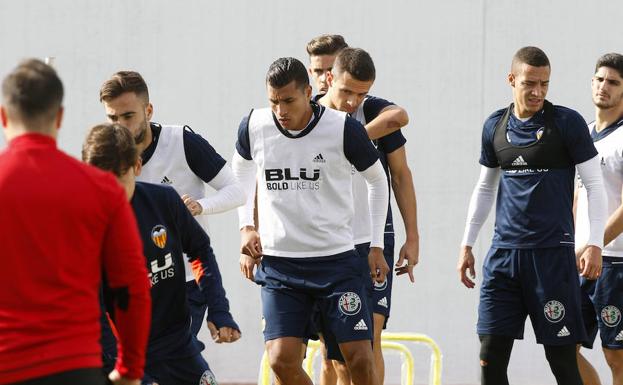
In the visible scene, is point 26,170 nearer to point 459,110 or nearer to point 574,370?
point 574,370

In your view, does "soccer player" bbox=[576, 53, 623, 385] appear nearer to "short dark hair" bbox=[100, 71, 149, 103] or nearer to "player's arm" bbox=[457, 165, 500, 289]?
"player's arm" bbox=[457, 165, 500, 289]

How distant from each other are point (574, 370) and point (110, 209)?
3825mm

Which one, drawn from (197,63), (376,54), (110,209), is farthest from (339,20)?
(110,209)

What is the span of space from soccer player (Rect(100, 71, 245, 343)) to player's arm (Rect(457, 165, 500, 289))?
1.58 metres

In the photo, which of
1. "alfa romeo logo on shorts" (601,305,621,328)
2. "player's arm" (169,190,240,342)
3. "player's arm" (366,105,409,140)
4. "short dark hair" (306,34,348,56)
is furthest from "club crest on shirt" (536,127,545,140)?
"player's arm" (169,190,240,342)

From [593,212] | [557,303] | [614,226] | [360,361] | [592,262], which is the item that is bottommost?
[360,361]

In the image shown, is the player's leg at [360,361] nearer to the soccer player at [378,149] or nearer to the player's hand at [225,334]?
the soccer player at [378,149]

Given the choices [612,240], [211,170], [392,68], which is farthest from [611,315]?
[392,68]

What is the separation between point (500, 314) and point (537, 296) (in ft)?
0.75

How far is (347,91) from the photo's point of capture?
6676 millimetres

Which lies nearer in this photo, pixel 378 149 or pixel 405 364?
pixel 378 149

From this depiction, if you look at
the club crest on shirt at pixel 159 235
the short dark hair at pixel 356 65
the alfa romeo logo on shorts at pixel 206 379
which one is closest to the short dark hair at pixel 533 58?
the short dark hair at pixel 356 65

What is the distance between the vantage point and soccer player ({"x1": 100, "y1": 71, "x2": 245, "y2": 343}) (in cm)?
581

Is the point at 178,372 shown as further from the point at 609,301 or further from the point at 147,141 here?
the point at 609,301
